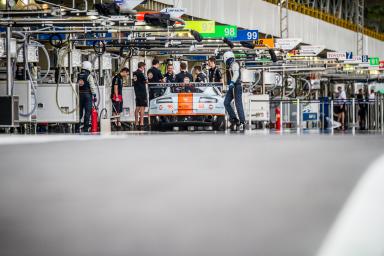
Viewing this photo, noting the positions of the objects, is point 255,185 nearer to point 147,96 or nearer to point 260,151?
point 260,151

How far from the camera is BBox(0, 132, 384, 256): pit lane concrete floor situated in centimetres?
183

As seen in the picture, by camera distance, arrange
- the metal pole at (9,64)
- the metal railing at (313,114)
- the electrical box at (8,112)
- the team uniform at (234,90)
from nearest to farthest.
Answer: the metal pole at (9,64) < the electrical box at (8,112) < the team uniform at (234,90) < the metal railing at (313,114)

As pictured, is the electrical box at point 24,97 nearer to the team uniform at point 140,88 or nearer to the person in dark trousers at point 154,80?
the team uniform at point 140,88

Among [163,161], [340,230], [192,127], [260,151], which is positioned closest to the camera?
[340,230]

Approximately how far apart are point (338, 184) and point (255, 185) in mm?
165

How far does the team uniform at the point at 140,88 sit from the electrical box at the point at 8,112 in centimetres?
640

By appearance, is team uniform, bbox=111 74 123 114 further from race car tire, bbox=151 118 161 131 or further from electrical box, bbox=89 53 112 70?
race car tire, bbox=151 118 161 131

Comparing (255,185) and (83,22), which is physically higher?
(83,22)

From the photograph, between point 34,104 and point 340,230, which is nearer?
point 340,230

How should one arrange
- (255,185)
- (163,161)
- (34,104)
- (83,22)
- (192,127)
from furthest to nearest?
(192,127) → (34,104) → (83,22) → (163,161) → (255,185)

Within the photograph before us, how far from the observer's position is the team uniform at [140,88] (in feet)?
83.0

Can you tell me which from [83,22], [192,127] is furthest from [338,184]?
[192,127]

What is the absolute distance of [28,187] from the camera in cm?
195

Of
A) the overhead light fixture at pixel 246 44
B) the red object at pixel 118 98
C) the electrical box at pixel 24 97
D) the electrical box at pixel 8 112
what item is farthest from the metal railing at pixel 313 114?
the electrical box at pixel 8 112
